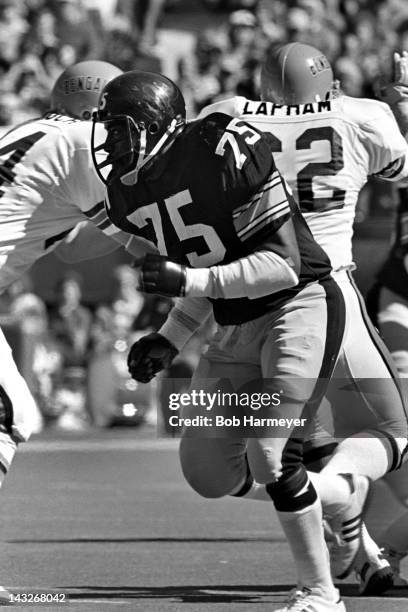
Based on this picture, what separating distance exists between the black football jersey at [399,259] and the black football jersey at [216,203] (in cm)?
181

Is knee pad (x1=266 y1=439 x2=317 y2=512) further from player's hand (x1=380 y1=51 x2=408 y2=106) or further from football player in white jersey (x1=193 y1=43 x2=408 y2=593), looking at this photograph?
player's hand (x1=380 y1=51 x2=408 y2=106)

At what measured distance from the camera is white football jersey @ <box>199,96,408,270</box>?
5.61 meters

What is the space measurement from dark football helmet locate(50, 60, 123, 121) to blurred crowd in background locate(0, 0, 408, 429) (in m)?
4.24

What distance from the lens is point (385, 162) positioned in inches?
225

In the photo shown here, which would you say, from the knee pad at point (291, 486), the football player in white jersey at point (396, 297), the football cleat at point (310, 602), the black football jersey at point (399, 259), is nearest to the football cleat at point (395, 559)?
the football player in white jersey at point (396, 297)

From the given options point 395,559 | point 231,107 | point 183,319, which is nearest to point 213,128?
point 183,319

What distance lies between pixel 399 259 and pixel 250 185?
2.28 metres

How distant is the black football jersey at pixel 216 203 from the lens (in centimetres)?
469

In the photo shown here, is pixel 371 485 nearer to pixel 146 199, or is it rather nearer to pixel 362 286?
pixel 146 199

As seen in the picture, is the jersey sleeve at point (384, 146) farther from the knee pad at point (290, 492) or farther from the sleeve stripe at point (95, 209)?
the knee pad at point (290, 492)

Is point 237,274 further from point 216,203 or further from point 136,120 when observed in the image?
point 136,120

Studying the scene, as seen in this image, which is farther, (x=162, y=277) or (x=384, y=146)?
(x=384, y=146)

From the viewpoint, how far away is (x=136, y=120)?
4770 mm

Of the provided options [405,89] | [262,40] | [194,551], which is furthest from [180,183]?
[262,40]
